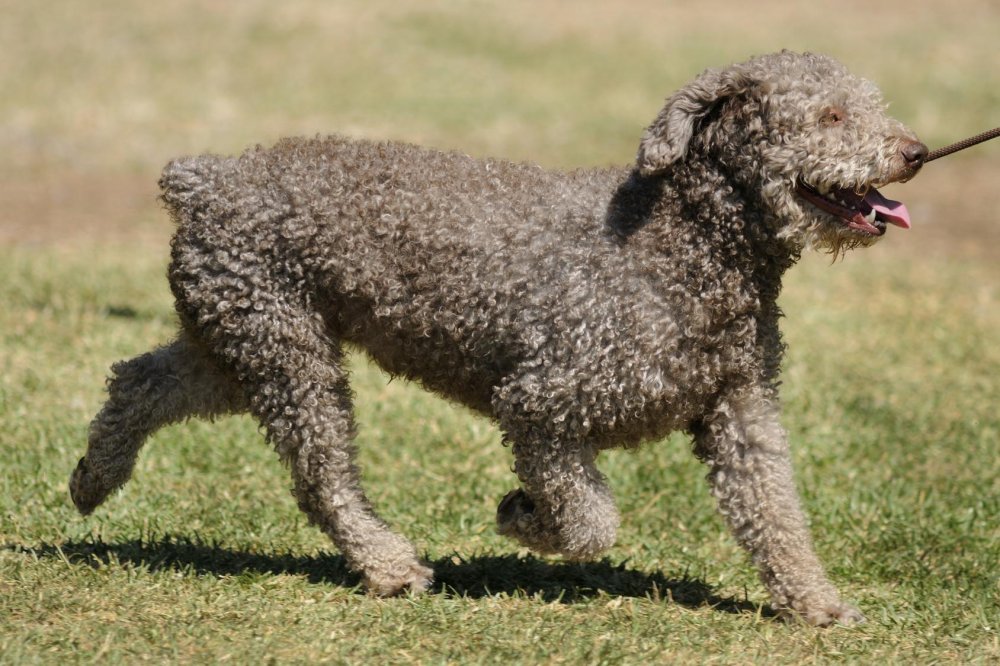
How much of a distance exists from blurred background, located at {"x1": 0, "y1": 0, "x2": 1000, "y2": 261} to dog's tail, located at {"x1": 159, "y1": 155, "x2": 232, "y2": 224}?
684cm

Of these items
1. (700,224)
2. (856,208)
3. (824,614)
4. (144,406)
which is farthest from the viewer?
(144,406)

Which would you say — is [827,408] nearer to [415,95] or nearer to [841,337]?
[841,337]

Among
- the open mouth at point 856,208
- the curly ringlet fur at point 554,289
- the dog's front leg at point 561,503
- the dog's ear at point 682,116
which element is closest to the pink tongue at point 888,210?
the open mouth at point 856,208

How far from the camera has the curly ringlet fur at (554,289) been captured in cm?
518

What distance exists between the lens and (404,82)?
62.2ft

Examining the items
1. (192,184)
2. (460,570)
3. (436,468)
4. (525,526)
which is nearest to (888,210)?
(525,526)

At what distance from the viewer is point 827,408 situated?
8.45 meters

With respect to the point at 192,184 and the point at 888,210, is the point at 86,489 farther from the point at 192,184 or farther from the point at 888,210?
the point at 888,210

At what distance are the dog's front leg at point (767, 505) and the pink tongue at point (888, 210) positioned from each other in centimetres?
81

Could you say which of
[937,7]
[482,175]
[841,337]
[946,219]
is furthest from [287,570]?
[937,7]

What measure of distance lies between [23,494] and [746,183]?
11.5 ft

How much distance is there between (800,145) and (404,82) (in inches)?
563

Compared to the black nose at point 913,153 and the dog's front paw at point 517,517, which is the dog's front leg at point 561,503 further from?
the black nose at point 913,153

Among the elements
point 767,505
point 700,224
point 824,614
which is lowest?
point 824,614
